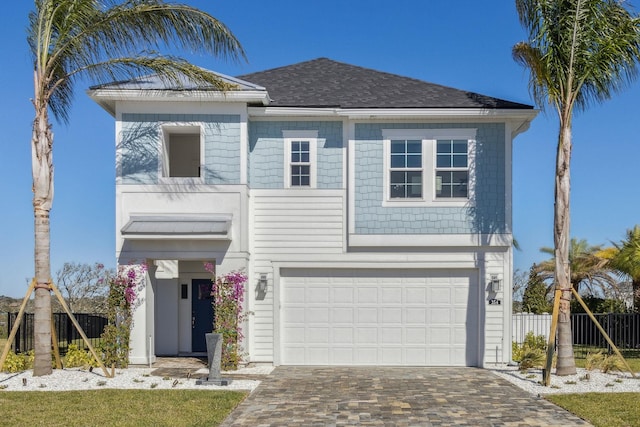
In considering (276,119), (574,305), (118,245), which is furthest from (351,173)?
(574,305)

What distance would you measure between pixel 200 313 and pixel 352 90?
6.87 m

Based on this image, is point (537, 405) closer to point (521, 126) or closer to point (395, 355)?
point (395, 355)

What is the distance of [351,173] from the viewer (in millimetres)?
15008

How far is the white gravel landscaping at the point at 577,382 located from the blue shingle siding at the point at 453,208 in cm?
332

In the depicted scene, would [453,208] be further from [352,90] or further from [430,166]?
[352,90]

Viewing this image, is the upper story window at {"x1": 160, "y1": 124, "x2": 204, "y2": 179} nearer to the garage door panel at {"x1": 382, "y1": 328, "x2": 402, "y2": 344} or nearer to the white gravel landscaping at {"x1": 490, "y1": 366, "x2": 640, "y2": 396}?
the garage door panel at {"x1": 382, "y1": 328, "x2": 402, "y2": 344}

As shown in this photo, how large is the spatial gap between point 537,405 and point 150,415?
19.3 feet

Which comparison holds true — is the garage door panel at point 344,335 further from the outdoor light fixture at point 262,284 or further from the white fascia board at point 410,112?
the white fascia board at point 410,112

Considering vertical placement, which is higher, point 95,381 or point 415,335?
point 415,335

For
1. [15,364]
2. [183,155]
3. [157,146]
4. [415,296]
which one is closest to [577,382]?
[415,296]

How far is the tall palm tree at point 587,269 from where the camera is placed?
84.9 feet

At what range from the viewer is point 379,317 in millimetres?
15203

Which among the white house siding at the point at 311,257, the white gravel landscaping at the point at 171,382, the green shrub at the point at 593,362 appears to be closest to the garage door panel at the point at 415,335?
the white house siding at the point at 311,257

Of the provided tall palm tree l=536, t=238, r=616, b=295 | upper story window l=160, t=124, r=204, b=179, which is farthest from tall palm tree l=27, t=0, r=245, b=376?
tall palm tree l=536, t=238, r=616, b=295
